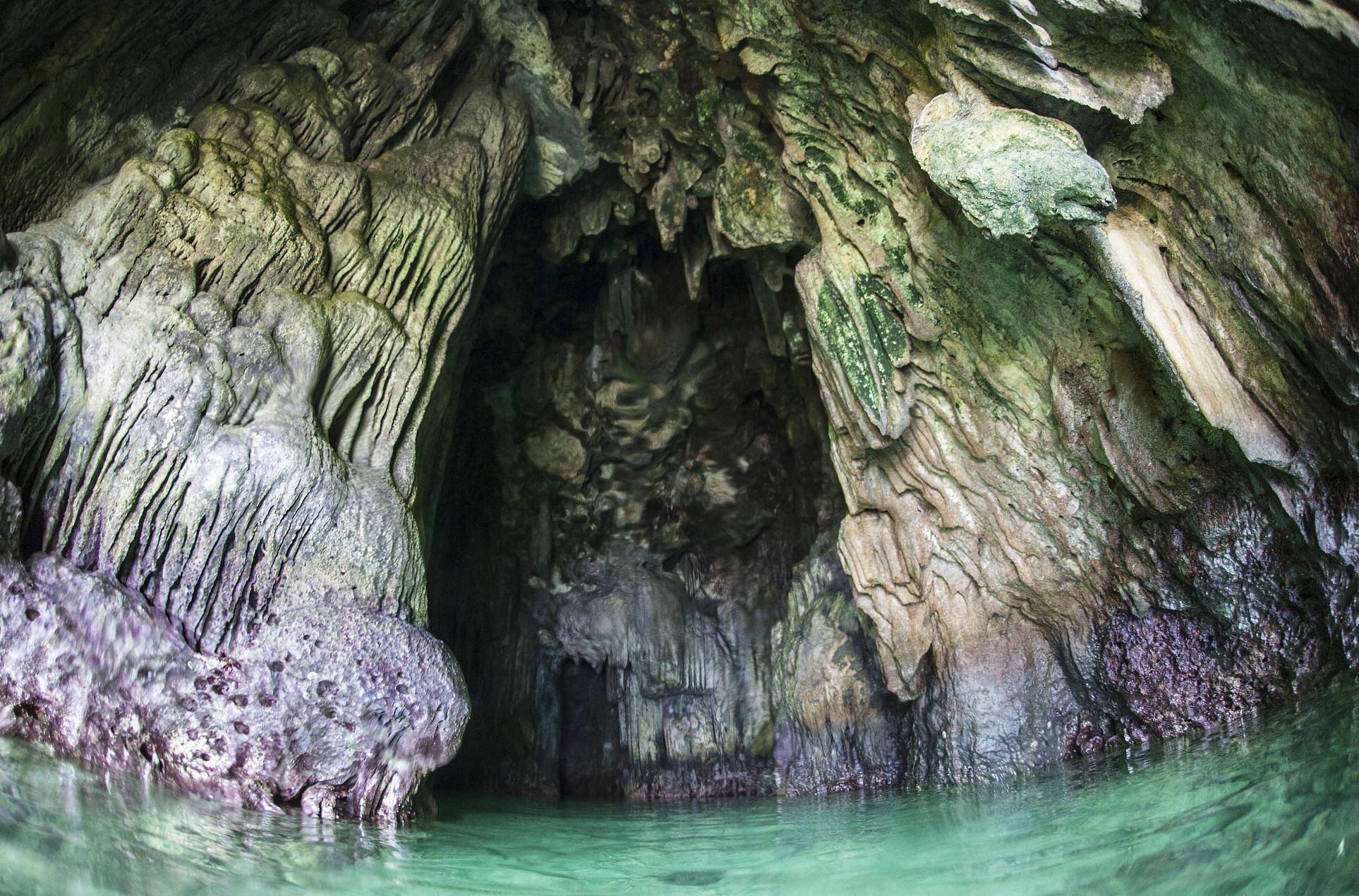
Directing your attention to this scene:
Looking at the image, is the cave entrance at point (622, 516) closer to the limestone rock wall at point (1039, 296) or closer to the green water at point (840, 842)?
the limestone rock wall at point (1039, 296)

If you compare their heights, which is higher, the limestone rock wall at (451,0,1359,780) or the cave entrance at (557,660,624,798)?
the limestone rock wall at (451,0,1359,780)

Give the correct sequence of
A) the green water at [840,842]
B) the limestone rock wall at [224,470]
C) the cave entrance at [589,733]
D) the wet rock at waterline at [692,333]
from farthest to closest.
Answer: the cave entrance at [589,733] → the wet rock at waterline at [692,333] → the limestone rock wall at [224,470] → the green water at [840,842]

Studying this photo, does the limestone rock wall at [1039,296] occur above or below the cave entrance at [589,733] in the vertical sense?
above

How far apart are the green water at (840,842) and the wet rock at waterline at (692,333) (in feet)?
2.85

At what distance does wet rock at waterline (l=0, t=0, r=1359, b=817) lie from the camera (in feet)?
15.5

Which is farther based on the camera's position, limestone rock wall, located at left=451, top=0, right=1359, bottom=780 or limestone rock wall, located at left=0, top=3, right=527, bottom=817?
limestone rock wall, located at left=451, top=0, right=1359, bottom=780

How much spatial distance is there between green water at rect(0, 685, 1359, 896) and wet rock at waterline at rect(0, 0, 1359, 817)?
87 centimetres

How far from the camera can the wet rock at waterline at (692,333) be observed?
4727 mm

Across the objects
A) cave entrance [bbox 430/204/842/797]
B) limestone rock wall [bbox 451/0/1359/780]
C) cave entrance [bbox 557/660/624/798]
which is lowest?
cave entrance [bbox 557/660/624/798]

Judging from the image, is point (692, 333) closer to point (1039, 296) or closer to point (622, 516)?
point (622, 516)

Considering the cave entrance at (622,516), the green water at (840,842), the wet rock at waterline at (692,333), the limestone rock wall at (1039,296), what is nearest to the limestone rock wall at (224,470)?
the wet rock at waterline at (692,333)

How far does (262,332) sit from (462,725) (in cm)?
250

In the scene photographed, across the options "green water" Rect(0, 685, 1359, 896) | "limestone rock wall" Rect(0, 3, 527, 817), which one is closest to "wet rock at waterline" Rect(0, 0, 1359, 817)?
"limestone rock wall" Rect(0, 3, 527, 817)

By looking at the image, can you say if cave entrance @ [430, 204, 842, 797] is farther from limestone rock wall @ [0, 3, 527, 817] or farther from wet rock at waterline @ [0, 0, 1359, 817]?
limestone rock wall @ [0, 3, 527, 817]
